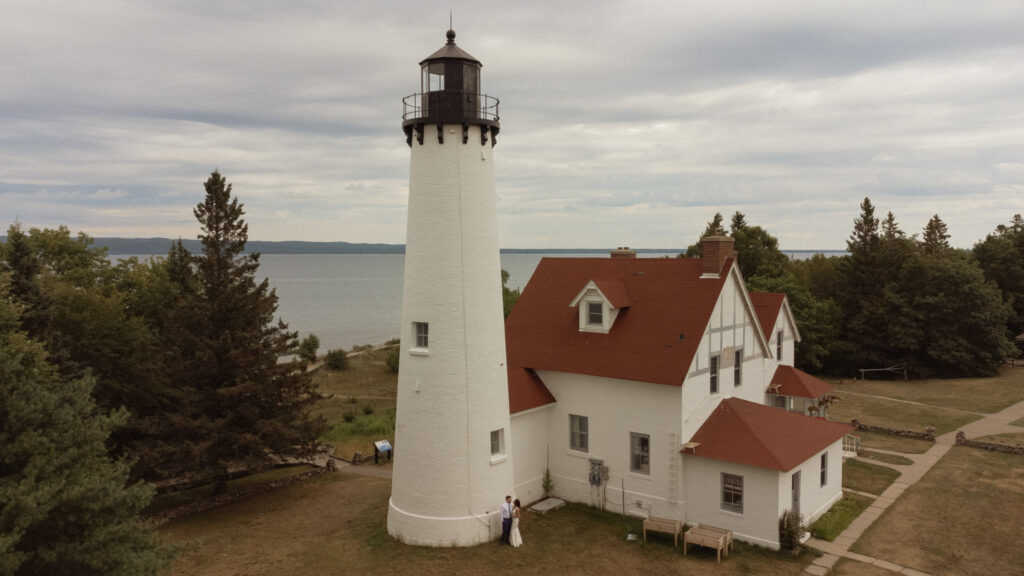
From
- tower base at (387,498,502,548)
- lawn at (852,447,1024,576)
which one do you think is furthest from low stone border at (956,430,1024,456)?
tower base at (387,498,502,548)

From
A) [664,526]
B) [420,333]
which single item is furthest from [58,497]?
[664,526]

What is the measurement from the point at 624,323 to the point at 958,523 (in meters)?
11.0

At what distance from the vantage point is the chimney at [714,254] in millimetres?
19938

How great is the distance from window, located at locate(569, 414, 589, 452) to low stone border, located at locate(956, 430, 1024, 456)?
54.9 ft

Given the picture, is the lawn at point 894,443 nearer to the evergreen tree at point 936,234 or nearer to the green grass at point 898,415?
the green grass at point 898,415

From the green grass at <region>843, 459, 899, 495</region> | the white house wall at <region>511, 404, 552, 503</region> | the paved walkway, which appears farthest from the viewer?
the green grass at <region>843, 459, 899, 495</region>

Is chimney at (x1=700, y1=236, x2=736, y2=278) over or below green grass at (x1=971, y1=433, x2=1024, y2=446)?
over

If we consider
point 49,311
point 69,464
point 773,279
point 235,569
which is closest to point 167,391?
point 49,311

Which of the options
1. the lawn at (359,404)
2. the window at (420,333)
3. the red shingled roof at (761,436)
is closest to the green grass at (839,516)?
the red shingled roof at (761,436)

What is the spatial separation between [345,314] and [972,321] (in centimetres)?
9857

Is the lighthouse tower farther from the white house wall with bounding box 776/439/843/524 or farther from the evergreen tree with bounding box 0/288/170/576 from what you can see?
the white house wall with bounding box 776/439/843/524

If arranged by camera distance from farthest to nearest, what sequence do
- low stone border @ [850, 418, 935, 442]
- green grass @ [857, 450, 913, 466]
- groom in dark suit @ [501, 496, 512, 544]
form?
low stone border @ [850, 418, 935, 442] → green grass @ [857, 450, 913, 466] → groom in dark suit @ [501, 496, 512, 544]

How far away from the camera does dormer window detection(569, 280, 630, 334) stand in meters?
20.8

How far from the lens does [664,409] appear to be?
60.6 ft
